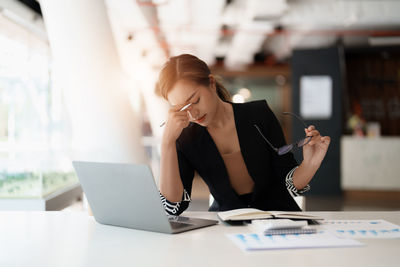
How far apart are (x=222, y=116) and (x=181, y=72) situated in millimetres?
354

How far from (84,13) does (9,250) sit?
3.28 metres

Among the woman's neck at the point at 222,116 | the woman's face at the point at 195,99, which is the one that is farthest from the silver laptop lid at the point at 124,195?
the woman's neck at the point at 222,116

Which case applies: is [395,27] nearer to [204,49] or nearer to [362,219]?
[204,49]

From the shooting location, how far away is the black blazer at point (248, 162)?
2.21 metres

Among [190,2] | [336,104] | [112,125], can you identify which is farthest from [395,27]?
[112,125]

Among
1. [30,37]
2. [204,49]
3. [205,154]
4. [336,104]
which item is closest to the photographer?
[205,154]

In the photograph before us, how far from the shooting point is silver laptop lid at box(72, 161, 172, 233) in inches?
61.5

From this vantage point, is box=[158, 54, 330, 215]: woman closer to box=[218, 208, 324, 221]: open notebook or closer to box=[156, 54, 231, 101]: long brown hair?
box=[156, 54, 231, 101]: long brown hair

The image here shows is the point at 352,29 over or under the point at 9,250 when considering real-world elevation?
over

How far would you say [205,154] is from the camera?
221 centimetres

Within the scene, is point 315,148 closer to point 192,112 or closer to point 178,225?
point 192,112

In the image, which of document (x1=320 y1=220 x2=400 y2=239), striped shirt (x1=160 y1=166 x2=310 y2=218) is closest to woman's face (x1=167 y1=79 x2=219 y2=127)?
striped shirt (x1=160 y1=166 x2=310 y2=218)

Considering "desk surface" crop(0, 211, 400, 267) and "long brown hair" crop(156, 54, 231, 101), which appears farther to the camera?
"long brown hair" crop(156, 54, 231, 101)

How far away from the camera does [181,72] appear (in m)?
2.10
